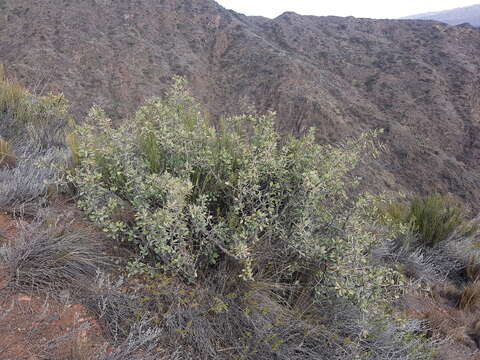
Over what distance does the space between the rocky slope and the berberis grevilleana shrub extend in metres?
5.68

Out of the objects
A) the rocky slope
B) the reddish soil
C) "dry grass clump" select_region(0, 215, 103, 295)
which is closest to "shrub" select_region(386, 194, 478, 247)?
"dry grass clump" select_region(0, 215, 103, 295)

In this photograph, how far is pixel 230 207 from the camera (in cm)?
235

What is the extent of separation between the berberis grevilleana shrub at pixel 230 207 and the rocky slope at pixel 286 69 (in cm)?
568

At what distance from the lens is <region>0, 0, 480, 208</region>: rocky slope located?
975 cm

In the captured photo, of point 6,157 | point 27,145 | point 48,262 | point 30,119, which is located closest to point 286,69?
point 30,119

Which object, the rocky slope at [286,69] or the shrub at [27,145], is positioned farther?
the rocky slope at [286,69]

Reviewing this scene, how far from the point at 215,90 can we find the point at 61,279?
34.1 feet

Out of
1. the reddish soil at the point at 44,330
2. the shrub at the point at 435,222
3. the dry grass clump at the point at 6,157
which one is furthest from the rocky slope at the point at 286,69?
the reddish soil at the point at 44,330

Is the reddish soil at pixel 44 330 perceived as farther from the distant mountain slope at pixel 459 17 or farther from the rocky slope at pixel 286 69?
the distant mountain slope at pixel 459 17

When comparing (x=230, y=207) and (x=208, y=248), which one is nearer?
(x=208, y=248)

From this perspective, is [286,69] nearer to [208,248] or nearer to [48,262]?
[208,248]

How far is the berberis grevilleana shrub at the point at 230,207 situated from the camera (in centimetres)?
208

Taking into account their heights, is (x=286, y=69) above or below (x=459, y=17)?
below

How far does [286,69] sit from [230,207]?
10.3m
